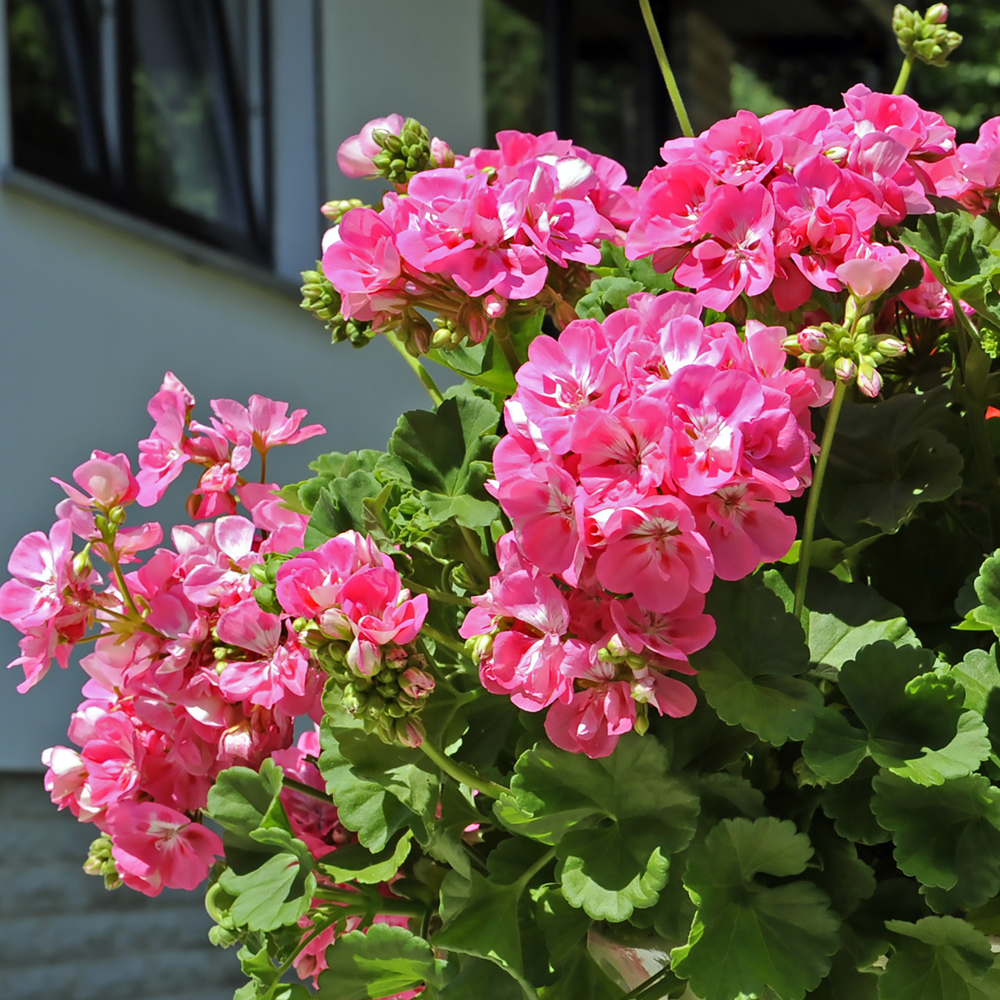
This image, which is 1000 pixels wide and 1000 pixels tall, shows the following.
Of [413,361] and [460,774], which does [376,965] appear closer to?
[460,774]

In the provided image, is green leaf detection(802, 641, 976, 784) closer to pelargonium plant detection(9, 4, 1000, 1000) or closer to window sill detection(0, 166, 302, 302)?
pelargonium plant detection(9, 4, 1000, 1000)

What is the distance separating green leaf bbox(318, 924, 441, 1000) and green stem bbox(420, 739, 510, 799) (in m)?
0.07

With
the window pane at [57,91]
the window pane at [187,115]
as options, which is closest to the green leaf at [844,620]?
the window pane at [57,91]

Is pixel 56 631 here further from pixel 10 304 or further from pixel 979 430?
pixel 10 304

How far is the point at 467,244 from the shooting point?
0.54 meters

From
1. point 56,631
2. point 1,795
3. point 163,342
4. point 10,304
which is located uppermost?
point 56,631

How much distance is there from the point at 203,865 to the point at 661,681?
0.30 metres

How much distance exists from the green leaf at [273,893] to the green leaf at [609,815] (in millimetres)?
106

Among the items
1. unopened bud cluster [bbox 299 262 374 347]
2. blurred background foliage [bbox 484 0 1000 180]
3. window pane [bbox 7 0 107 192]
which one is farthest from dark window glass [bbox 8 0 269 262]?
unopened bud cluster [bbox 299 262 374 347]

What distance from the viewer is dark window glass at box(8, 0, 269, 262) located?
2.86 m

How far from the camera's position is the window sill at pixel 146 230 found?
2.62m

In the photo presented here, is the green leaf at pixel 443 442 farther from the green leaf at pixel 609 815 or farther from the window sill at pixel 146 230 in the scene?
the window sill at pixel 146 230

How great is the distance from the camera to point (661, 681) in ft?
1.59

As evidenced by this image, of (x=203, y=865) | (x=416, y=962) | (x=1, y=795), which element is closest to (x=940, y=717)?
(x=416, y=962)
